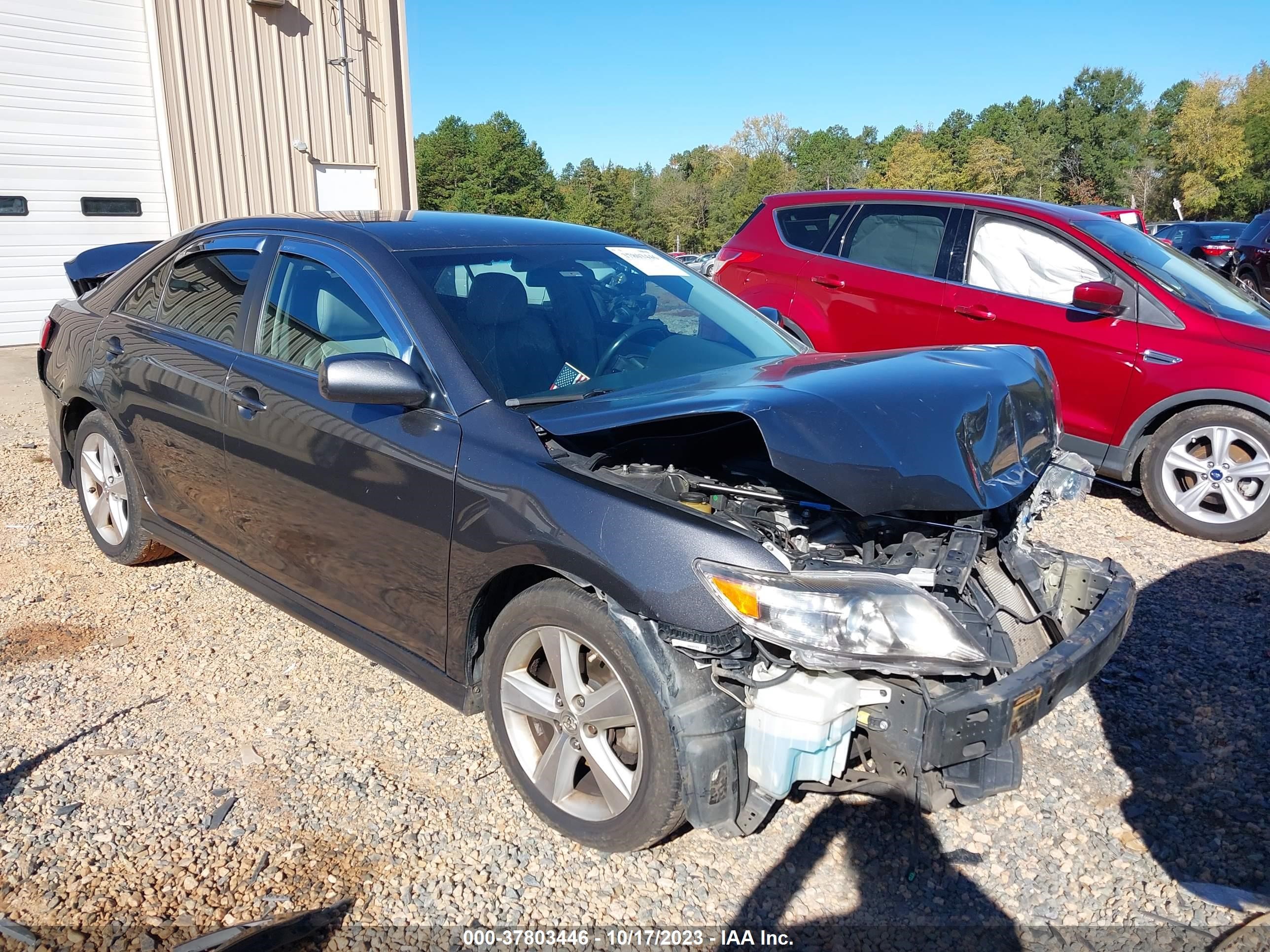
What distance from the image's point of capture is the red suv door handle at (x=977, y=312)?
19.7 feet

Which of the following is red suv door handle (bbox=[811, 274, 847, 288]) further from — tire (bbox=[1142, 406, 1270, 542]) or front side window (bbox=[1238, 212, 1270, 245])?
front side window (bbox=[1238, 212, 1270, 245])

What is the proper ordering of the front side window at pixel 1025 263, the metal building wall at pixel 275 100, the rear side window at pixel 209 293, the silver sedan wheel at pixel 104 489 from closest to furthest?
the rear side window at pixel 209 293, the silver sedan wheel at pixel 104 489, the front side window at pixel 1025 263, the metal building wall at pixel 275 100

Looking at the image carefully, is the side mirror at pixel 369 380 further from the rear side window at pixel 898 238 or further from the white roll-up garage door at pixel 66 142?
the white roll-up garage door at pixel 66 142

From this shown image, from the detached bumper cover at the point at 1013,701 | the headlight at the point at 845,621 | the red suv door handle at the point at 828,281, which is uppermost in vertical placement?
the red suv door handle at the point at 828,281

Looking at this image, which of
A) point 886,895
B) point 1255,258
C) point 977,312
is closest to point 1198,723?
point 886,895

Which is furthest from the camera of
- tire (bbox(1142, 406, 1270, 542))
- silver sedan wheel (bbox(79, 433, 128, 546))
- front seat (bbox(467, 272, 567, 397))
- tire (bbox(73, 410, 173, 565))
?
tire (bbox(1142, 406, 1270, 542))

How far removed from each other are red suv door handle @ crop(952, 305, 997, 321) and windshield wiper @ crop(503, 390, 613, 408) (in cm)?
378

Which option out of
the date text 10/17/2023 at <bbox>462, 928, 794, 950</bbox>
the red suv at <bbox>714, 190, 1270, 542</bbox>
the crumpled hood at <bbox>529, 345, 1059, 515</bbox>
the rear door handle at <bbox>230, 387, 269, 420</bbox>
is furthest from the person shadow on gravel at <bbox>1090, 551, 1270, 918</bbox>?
the rear door handle at <bbox>230, 387, 269, 420</bbox>

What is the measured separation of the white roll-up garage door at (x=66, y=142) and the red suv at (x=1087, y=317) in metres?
10.1

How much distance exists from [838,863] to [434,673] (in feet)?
4.34

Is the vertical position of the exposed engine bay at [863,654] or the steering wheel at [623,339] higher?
the steering wheel at [623,339]

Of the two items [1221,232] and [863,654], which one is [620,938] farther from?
[1221,232]

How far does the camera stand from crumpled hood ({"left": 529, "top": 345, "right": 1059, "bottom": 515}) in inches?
95.3

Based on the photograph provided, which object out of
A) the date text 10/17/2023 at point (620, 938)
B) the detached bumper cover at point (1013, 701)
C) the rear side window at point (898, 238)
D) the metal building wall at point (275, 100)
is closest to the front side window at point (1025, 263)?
the rear side window at point (898, 238)
